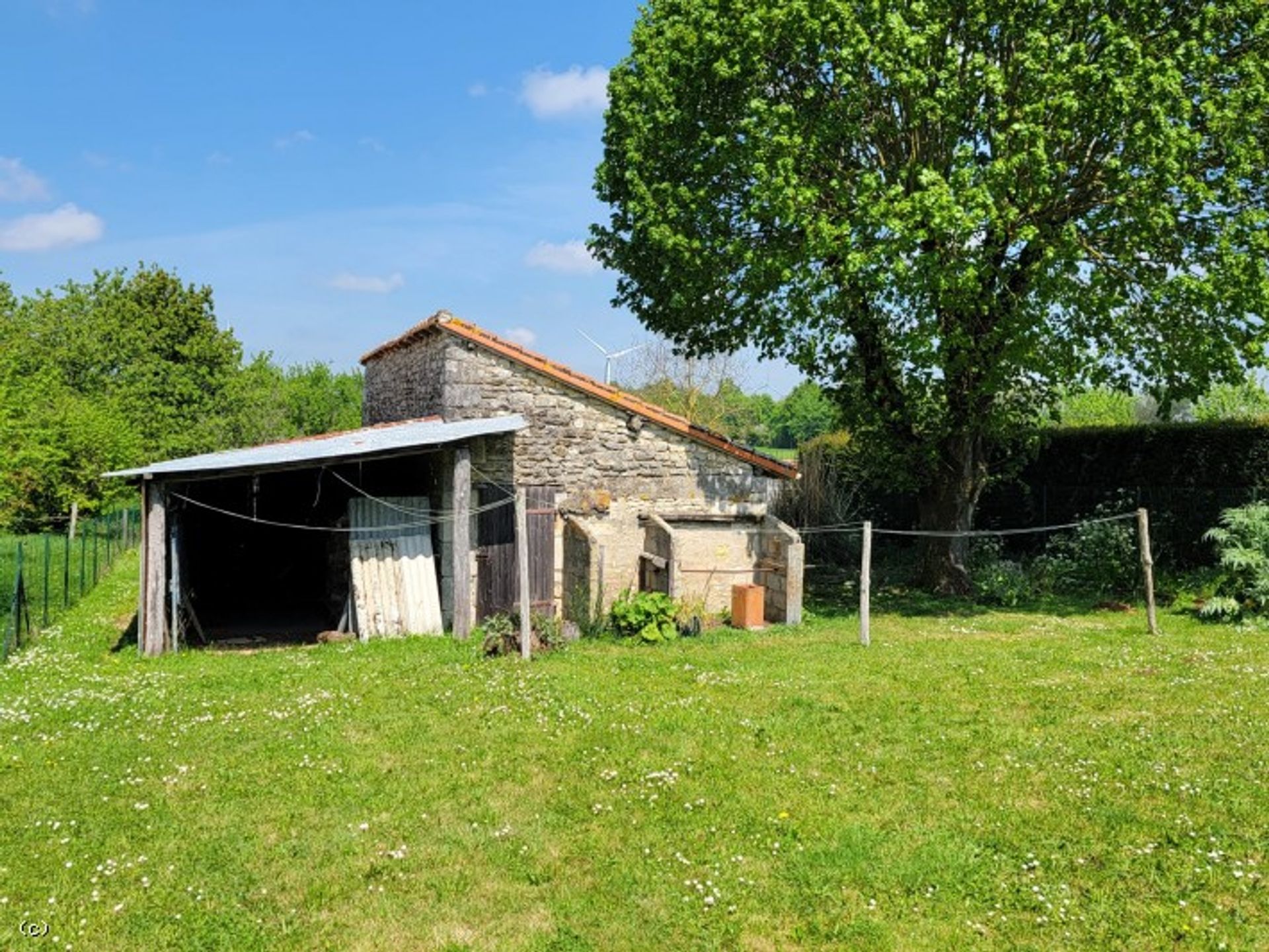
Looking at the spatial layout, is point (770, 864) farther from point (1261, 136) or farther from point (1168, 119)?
point (1261, 136)

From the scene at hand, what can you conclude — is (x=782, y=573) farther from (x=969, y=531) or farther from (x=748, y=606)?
(x=969, y=531)

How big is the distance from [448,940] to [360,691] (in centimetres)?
530

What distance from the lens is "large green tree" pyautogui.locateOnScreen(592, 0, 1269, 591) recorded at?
12.2 meters

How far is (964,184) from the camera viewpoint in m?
12.6

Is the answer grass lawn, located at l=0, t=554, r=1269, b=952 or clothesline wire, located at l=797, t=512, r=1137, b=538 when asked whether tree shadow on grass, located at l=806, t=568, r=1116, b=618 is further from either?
grass lawn, located at l=0, t=554, r=1269, b=952

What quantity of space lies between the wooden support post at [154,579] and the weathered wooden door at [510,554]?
14.0 feet

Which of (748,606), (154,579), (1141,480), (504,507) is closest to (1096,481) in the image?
(1141,480)

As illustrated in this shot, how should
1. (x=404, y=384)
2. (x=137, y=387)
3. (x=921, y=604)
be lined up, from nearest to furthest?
(x=921, y=604), (x=404, y=384), (x=137, y=387)

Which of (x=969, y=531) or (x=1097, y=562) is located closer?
(x=969, y=531)

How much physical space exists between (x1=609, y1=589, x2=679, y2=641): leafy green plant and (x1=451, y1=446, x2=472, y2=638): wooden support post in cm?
216

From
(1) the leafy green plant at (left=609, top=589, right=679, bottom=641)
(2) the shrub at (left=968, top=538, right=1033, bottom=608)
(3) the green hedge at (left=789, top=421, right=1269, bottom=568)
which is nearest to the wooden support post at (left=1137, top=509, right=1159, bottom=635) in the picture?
(2) the shrub at (left=968, top=538, right=1033, bottom=608)

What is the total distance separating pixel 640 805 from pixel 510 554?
722 centimetres

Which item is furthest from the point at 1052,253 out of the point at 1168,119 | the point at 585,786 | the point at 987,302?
the point at 585,786

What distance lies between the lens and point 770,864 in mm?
5441
